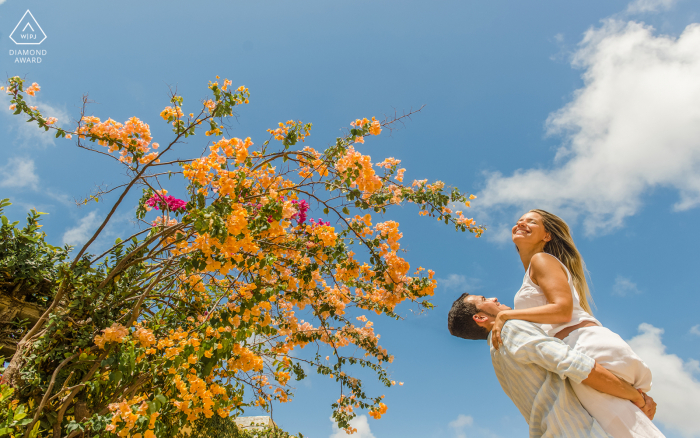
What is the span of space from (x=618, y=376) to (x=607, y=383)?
59 mm

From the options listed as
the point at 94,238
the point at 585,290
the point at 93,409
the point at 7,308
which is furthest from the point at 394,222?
the point at 7,308

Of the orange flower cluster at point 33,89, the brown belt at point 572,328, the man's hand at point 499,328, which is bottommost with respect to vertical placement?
the man's hand at point 499,328

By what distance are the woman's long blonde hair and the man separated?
49 centimetres

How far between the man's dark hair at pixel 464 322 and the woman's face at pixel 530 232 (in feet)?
1.22

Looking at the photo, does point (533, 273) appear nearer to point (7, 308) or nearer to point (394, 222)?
point (394, 222)

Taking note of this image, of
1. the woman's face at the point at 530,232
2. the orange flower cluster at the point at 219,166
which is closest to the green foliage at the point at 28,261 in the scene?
the orange flower cluster at the point at 219,166

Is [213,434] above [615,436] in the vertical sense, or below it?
below

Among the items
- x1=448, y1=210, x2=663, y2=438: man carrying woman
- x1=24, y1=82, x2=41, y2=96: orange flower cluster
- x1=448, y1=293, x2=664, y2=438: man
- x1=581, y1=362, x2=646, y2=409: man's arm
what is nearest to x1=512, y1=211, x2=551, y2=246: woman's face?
x1=448, y1=210, x2=663, y2=438: man carrying woman

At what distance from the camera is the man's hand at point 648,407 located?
112 cm

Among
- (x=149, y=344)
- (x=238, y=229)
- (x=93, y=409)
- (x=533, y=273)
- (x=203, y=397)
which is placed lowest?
(x=93, y=409)

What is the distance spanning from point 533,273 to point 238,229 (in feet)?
5.17

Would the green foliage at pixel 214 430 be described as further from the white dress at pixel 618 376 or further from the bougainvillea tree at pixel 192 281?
the white dress at pixel 618 376

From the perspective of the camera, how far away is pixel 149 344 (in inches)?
95.5

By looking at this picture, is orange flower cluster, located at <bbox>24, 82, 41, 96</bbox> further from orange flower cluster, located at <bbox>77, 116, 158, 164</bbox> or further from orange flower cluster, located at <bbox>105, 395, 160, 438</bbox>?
orange flower cluster, located at <bbox>105, 395, 160, 438</bbox>
